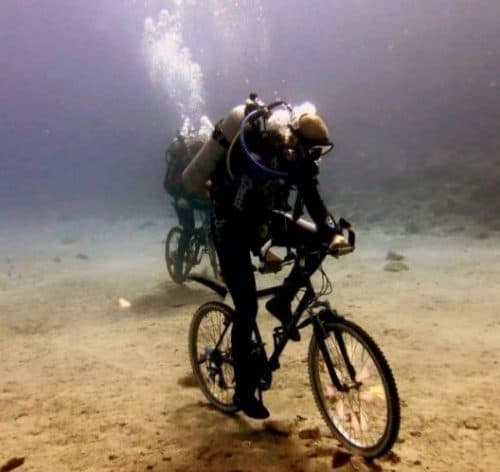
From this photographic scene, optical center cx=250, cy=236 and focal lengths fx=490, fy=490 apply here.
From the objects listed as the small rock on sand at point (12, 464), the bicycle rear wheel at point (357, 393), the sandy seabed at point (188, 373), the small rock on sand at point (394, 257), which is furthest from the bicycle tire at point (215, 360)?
the small rock on sand at point (394, 257)

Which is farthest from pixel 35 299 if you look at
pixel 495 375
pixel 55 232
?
pixel 55 232

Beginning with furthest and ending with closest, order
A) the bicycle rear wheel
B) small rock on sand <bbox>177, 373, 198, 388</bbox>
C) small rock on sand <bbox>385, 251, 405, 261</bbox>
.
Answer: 1. small rock on sand <bbox>385, 251, 405, 261</bbox>
2. small rock on sand <bbox>177, 373, 198, 388</bbox>
3. the bicycle rear wheel

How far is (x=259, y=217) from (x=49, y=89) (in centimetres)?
15747

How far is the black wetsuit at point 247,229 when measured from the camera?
126 inches

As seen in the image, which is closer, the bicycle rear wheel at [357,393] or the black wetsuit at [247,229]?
the bicycle rear wheel at [357,393]

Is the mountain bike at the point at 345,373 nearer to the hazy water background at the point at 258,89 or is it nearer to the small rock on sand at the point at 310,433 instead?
the small rock on sand at the point at 310,433

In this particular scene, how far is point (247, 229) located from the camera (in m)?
3.37

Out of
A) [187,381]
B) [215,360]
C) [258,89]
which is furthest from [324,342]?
[258,89]

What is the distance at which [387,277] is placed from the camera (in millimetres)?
8867

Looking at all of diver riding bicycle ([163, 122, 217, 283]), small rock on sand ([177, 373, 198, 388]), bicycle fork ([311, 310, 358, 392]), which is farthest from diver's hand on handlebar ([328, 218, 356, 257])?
diver riding bicycle ([163, 122, 217, 283])

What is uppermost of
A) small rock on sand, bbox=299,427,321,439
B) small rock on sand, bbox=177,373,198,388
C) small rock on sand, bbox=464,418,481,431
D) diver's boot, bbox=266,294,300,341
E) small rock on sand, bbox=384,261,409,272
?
small rock on sand, bbox=384,261,409,272

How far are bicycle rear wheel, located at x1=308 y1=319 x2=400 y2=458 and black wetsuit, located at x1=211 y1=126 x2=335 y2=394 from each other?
0.46 metres

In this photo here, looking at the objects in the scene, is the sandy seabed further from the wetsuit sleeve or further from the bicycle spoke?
the wetsuit sleeve

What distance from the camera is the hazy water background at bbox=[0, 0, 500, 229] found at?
26.5 metres
